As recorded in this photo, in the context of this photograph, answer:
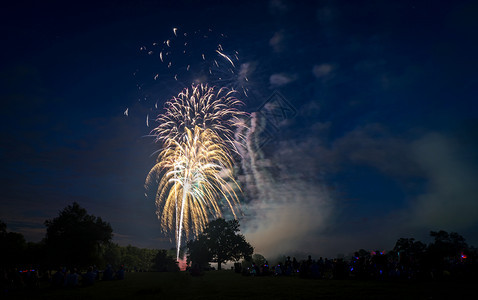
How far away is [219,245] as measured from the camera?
83.3 meters

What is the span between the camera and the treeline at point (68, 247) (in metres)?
62.8

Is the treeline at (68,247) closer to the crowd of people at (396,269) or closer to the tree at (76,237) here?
the tree at (76,237)

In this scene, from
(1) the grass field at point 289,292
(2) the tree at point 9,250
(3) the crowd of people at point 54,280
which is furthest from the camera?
(2) the tree at point 9,250

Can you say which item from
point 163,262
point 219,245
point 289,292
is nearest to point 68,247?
point 163,262

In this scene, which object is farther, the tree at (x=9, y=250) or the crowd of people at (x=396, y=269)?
the tree at (x=9, y=250)

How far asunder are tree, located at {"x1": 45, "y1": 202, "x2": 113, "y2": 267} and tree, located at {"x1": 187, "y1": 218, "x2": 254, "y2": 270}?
2348cm

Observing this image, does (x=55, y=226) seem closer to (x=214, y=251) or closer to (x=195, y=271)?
(x=214, y=251)

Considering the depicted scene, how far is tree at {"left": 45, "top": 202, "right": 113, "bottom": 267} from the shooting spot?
206 ft

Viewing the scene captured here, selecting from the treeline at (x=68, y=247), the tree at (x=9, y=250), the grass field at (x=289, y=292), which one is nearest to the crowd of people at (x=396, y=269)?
the grass field at (x=289, y=292)

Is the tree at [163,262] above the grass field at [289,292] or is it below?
below

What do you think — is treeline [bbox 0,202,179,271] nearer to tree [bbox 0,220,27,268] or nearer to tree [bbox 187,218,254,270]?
tree [bbox 0,220,27,268]

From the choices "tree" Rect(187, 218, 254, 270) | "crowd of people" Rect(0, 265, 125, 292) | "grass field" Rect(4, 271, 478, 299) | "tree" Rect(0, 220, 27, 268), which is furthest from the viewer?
"tree" Rect(187, 218, 254, 270)

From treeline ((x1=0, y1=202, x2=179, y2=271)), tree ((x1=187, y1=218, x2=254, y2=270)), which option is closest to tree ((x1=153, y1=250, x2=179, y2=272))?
treeline ((x1=0, y1=202, x2=179, y2=271))

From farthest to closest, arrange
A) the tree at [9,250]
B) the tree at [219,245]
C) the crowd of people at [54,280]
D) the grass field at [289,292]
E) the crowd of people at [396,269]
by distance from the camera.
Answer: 1. the tree at [219,245]
2. the tree at [9,250]
3. the crowd of people at [396,269]
4. the crowd of people at [54,280]
5. the grass field at [289,292]
